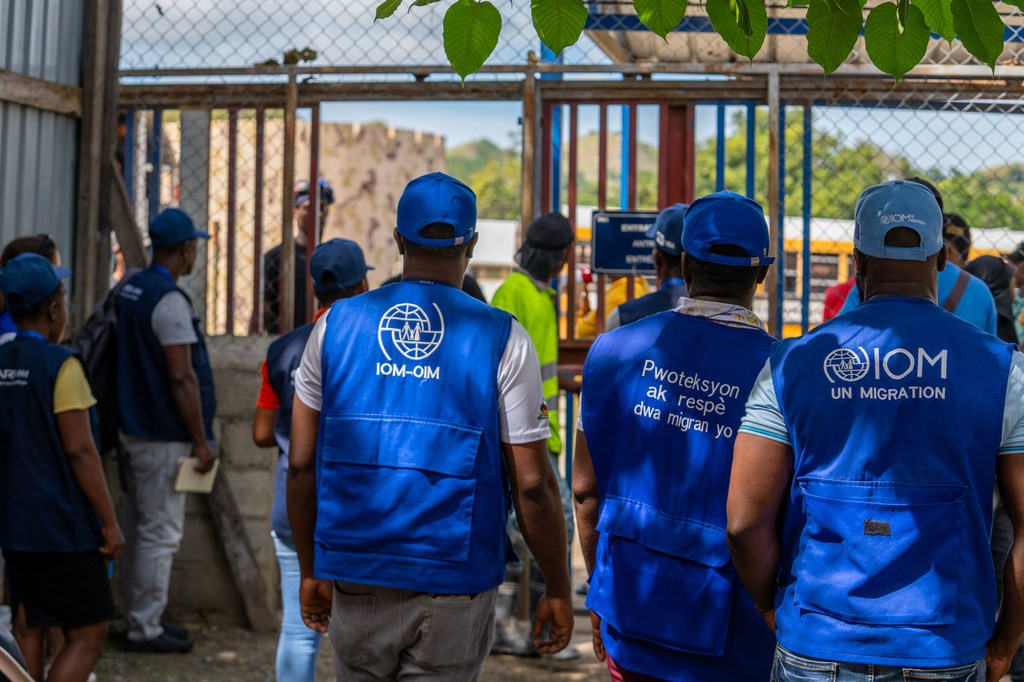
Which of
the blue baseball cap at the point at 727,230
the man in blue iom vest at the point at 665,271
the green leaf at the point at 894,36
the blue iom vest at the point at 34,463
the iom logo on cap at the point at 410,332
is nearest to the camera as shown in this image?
the green leaf at the point at 894,36

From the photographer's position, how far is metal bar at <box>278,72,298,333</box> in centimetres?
527

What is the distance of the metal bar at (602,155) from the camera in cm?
516

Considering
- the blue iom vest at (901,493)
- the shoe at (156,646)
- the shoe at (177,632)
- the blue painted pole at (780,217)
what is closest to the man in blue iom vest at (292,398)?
the shoe at (156,646)

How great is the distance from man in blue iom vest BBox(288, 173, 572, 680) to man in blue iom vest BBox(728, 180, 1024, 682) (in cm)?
66

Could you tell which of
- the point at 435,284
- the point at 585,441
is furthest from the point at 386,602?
the point at 435,284

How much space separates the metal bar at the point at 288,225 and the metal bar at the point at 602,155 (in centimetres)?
157

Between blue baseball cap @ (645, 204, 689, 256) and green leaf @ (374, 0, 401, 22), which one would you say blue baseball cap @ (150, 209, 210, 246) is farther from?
green leaf @ (374, 0, 401, 22)

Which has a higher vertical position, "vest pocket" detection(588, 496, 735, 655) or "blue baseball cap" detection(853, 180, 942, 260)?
"blue baseball cap" detection(853, 180, 942, 260)

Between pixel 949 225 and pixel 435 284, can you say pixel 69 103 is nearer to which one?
pixel 435 284

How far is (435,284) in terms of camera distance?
255cm

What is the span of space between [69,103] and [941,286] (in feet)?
14.4

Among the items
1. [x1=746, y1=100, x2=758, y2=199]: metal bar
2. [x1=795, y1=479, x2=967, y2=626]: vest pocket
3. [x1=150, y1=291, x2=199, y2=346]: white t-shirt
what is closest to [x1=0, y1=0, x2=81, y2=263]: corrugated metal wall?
[x1=150, y1=291, x2=199, y2=346]: white t-shirt

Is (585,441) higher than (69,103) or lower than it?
lower

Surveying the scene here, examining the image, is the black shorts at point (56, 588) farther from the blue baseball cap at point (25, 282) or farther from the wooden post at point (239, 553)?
the wooden post at point (239, 553)
